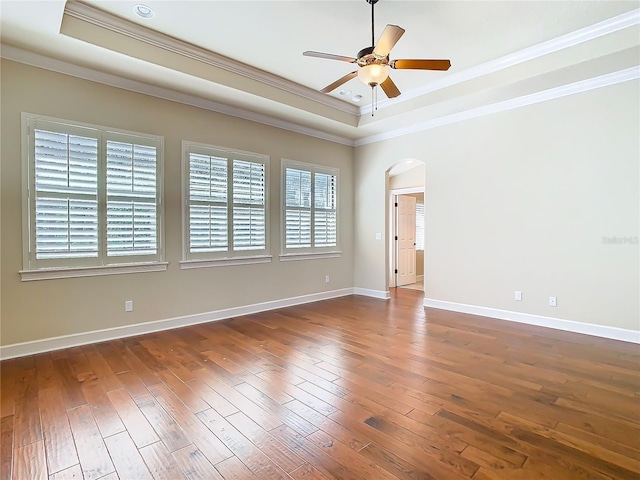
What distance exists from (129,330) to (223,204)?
2.04 metres

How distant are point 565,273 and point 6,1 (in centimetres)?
641

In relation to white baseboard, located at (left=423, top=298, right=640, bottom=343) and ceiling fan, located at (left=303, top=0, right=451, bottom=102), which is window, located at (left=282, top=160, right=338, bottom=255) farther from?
ceiling fan, located at (left=303, top=0, right=451, bottom=102)

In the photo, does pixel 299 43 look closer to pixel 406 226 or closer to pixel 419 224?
pixel 406 226

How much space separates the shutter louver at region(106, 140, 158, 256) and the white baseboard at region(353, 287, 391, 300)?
403 centimetres

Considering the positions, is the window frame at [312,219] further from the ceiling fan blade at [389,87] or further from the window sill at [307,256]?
the ceiling fan blade at [389,87]

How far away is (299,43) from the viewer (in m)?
3.72

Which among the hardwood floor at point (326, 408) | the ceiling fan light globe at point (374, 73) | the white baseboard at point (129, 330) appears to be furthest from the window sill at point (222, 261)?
the ceiling fan light globe at point (374, 73)

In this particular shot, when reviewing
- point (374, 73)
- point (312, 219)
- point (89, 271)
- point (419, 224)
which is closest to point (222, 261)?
point (89, 271)

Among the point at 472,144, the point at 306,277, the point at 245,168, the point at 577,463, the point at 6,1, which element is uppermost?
the point at 6,1

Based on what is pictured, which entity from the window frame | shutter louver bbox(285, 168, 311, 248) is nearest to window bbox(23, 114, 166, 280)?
the window frame

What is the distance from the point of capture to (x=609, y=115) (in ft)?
12.9

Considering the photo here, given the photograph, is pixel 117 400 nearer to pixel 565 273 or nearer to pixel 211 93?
pixel 211 93

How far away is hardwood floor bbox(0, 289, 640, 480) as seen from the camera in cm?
184

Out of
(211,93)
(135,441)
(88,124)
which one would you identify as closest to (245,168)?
(211,93)
